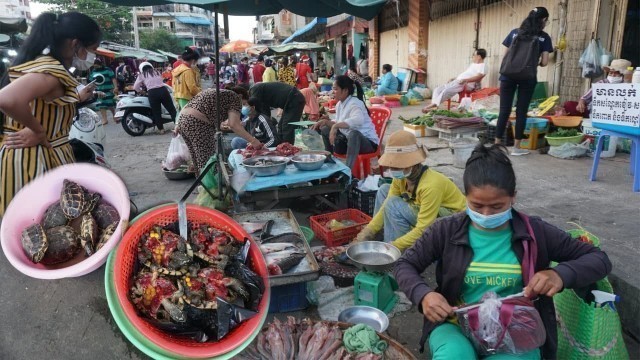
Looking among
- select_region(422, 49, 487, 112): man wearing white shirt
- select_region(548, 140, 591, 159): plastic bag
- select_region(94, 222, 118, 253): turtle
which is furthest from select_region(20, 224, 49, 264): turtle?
select_region(422, 49, 487, 112): man wearing white shirt

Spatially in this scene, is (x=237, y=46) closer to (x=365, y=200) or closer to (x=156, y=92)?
(x=156, y=92)

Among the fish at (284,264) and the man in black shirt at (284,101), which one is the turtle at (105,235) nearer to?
the fish at (284,264)

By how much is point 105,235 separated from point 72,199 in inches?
8.9

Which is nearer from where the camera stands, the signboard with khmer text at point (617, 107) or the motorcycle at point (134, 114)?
the signboard with khmer text at point (617, 107)

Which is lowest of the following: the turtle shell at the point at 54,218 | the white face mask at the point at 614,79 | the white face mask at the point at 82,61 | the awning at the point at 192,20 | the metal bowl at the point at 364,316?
the metal bowl at the point at 364,316

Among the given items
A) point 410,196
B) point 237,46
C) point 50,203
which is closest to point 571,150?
point 410,196

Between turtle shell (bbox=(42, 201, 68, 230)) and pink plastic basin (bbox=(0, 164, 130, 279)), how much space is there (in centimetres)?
4

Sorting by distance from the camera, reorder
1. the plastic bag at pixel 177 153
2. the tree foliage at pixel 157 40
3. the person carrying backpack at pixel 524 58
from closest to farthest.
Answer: the person carrying backpack at pixel 524 58 < the plastic bag at pixel 177 153 < the tree foliage at pixel 157 40

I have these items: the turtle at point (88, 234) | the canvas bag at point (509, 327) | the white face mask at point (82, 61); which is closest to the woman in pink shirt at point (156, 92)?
the white face mask at point (82, 61)

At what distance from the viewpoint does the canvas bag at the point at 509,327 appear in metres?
1.70

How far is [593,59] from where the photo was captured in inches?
255

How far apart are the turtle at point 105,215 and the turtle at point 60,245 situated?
96 millimetres

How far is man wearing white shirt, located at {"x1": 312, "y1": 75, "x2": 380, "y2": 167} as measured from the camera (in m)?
5.33

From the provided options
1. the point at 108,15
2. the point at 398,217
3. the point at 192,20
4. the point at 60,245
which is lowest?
the point at 398,217
